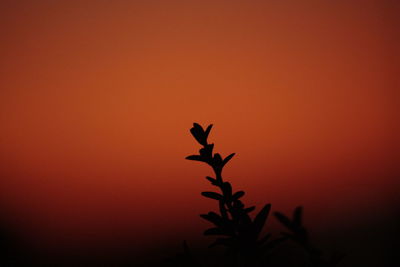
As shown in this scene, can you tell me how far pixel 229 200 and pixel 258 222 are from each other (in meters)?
0.07

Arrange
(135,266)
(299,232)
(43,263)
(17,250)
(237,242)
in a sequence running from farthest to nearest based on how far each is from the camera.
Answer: (17,250), (43,263), (135,266), (237,242), (299,232)

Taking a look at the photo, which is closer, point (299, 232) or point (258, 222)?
point (299, 232)

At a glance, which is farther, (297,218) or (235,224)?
(235,224)

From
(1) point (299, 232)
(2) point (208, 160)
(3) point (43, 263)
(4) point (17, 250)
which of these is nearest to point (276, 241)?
(2) point (208, 160)

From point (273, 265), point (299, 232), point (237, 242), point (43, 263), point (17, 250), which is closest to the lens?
point (299, 232)

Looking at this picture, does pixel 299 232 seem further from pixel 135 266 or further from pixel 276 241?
pixel 135 266

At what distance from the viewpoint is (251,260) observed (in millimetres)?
601

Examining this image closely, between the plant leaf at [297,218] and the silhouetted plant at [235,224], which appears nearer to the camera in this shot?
the plant leaf at [297,218]

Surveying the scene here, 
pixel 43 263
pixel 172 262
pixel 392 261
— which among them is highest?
pixel 43 263

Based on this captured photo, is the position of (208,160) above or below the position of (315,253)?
above

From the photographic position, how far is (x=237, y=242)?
60 centimetres

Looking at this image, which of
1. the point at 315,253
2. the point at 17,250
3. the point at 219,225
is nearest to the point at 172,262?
the point at 219,225

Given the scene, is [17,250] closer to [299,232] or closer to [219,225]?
[219,225]

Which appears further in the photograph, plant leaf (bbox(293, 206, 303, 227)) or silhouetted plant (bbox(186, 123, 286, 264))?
silhouetted plant (bbox(186, 123, 286, 264))
